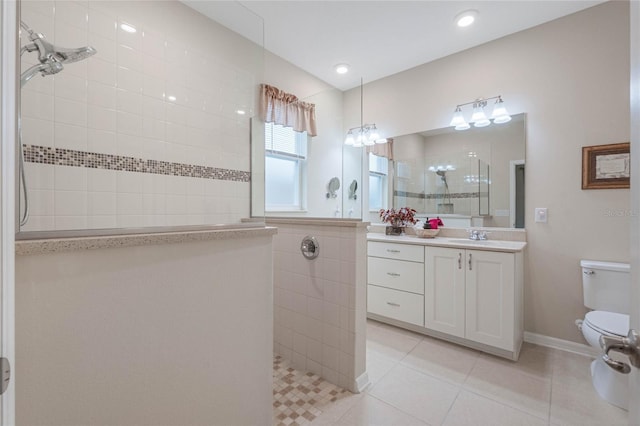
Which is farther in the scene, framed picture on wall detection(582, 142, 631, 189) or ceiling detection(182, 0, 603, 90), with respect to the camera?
ceiling detection(182, 0, 603, 90)

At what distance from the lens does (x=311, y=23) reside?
2.47 metres

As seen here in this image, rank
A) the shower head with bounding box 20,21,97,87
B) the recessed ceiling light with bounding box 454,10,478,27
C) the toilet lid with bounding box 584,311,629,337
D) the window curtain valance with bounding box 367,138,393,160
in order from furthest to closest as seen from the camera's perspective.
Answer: the window curtain valance with bounding box 367,138,393,160 < the recessed ceiling light with bounding box 454,10,478,27 < the toilet lid with bounding box 584,311,629,337 < the shower head with bounding box 20,21,97,87

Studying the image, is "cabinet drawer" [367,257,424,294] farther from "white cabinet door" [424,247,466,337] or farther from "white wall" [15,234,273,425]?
"white wall" [15,234,273,425]

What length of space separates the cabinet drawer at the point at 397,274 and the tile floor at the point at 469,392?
49cm

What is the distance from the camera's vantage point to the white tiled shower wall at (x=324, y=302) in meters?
1.77

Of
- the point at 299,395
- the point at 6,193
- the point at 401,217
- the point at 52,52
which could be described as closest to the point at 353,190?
the point at 401,217

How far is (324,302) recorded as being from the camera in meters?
1.90

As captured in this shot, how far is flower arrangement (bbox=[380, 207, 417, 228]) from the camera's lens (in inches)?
121

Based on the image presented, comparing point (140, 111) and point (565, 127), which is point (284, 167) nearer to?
point (140, 111)

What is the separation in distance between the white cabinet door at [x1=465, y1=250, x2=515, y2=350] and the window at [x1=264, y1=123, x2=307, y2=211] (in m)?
1.76

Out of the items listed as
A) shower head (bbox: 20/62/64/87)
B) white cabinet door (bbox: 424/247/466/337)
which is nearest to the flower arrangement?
white cabinet door (bbox: 424/247/466/337)

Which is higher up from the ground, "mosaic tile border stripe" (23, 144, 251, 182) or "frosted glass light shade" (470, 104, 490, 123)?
"frosted glass light shade" (470, 104, 490, 123)

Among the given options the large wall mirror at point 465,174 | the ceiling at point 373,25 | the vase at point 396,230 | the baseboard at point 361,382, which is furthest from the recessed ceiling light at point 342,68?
the baseboard at point 361,382

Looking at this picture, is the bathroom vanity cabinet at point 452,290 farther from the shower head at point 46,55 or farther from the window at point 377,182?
the shower head at point 46,55
